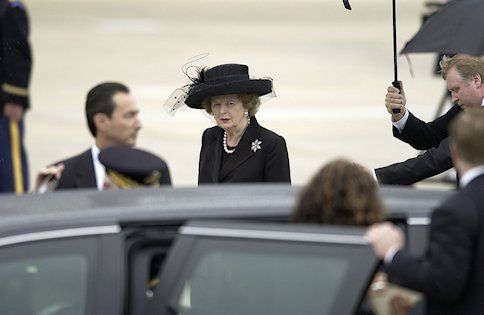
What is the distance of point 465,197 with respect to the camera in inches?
170

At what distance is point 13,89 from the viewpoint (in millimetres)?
9539

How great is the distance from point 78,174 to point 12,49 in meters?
3.65

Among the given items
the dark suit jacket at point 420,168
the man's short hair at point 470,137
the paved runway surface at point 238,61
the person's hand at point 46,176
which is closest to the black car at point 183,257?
the man's short hair at point 470,137

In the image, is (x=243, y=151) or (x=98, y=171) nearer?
(x=98, y=171)

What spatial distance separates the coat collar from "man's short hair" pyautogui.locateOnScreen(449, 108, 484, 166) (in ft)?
8.67

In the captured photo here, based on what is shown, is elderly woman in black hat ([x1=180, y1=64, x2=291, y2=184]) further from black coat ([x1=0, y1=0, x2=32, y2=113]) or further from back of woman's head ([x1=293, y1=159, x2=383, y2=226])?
black coat ([x1=0, y1=0, x2=32, y2=113])

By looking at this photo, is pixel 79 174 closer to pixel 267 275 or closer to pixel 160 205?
pixel 160 205

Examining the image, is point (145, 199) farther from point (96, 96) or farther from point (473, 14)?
point (473, 14)

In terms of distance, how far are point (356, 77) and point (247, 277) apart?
38.3ft

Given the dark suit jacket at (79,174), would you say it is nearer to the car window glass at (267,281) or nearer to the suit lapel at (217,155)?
the suit lapel at (217,155)

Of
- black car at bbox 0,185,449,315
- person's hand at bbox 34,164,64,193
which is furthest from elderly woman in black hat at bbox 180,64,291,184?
black car at bbox 0,185,449,315

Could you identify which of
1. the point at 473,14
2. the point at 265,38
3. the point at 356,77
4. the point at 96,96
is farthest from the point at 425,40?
the point at 265,38

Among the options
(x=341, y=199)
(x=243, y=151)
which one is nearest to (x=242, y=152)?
(x=243, y=151)

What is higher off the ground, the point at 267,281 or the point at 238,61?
the point at 267,281
